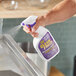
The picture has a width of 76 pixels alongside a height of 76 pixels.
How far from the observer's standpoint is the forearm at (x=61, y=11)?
46.0 inches

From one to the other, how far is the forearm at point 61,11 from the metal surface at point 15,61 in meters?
0.20

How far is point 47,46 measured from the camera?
1247 millimetres

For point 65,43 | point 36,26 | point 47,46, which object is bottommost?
point 65,43

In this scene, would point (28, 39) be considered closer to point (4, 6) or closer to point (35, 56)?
point (35, 56)

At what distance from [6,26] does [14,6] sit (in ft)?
1.56

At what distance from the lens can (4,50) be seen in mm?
1174

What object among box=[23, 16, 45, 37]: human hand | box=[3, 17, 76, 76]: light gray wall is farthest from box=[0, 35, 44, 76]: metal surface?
box=[3, 17, 76, 76]: light gray wall

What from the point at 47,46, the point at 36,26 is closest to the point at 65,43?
the point at 47,46

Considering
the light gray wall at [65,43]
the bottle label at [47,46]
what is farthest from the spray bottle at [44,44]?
the light gray wall at [65,43]

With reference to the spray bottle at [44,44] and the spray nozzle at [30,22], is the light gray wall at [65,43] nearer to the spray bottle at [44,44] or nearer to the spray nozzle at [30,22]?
the spray bottle at [44,44]

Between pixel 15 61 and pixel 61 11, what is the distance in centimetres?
33

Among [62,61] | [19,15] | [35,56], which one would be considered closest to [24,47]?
[35,56]

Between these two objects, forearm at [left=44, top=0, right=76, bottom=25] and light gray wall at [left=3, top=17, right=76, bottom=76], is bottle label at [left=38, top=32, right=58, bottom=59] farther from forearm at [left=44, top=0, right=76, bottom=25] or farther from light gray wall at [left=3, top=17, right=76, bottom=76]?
light gray wall at [left=3, top=17, right=76, bottom=76]

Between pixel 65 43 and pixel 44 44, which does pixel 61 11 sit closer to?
pixel 44 44
